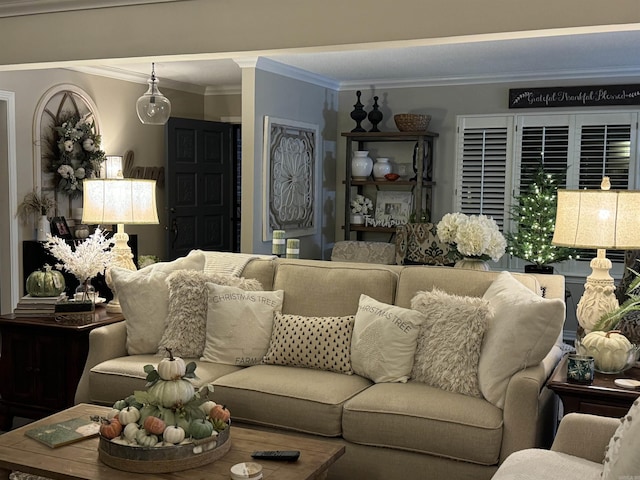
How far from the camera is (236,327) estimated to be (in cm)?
370

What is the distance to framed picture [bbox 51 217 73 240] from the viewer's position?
6.31 m

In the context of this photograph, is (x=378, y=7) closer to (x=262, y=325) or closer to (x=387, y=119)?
(x=262, y=325)

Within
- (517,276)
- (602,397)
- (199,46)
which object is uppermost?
(199,46)

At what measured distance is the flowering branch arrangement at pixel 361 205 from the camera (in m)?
7.66

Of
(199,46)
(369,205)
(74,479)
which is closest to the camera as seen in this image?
(74,479)

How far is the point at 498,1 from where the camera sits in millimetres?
3363

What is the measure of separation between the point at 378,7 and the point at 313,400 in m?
1.91

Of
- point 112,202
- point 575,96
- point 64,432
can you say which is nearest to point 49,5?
point 112,202

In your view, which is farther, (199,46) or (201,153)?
(201,153)

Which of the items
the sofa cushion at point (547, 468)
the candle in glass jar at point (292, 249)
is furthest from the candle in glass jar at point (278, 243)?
the sofa cushion at point (547, 468)

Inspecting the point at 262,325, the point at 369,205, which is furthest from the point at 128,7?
the point at 369,205

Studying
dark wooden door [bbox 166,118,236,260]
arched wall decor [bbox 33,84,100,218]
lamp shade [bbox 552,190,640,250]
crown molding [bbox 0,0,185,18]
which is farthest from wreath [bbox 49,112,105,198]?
lamp shade [bbox 552,190,640,250]

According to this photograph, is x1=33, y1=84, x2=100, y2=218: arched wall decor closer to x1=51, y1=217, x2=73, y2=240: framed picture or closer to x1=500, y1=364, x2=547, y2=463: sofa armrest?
x1=51, y1=217, x2=73, y2=240: framed picture

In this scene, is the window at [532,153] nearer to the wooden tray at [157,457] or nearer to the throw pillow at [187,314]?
the throw pillow at [187,314]
